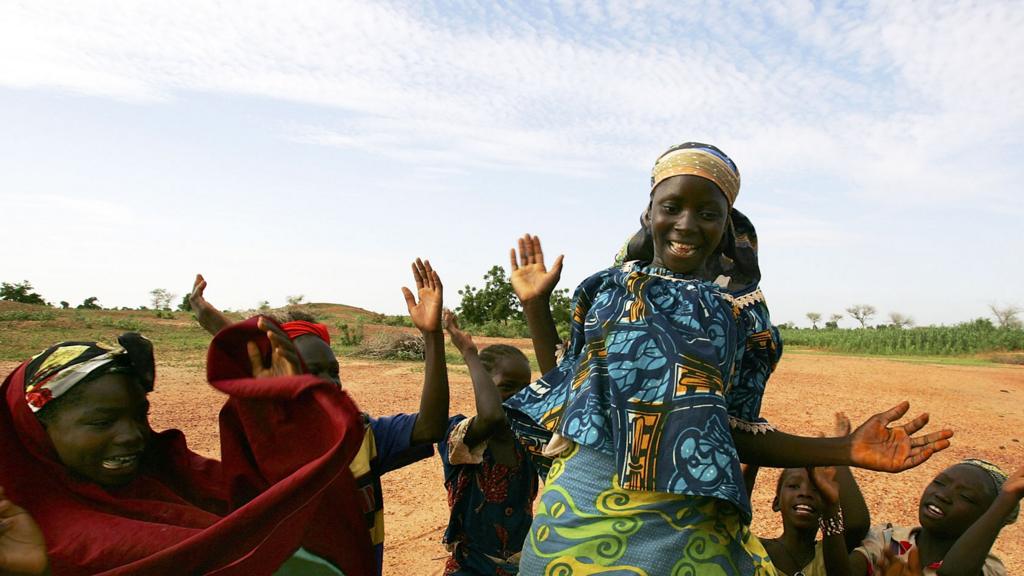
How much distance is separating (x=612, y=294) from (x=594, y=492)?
0.54m

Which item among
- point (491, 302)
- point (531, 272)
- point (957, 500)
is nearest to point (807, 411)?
point (957, 500)

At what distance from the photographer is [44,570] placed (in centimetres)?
189

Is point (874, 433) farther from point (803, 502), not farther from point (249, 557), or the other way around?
point (249, 557)

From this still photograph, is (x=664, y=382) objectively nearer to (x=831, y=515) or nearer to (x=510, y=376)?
(x=831, y=515)

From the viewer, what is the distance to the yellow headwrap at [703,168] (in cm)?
203

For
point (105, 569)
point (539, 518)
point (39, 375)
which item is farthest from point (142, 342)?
point (539, 518)

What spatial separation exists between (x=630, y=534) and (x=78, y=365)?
163 centimetres

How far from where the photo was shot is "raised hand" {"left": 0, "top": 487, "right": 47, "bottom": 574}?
186 centimetres

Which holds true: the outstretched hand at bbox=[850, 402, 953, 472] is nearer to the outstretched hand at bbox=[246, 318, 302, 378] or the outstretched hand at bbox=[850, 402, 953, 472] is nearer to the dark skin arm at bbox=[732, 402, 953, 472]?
the dark skin arm at bbox=[732, 402, 953, 472]

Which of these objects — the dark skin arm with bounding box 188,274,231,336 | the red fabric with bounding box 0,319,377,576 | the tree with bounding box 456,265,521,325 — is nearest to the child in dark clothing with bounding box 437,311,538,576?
the red fabric with bounding box 0,319,377,576

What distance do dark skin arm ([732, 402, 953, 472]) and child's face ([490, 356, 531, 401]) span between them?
1.57 m

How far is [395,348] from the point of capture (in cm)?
1969

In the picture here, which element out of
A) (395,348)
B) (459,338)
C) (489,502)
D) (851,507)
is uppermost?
(459,338)

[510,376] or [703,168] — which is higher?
[703,168]
